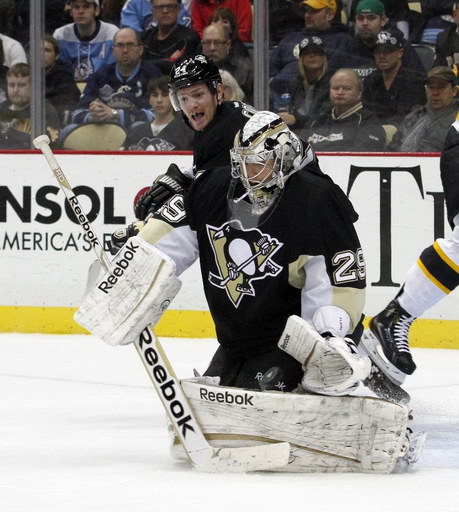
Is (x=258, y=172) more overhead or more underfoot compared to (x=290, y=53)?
more overhead

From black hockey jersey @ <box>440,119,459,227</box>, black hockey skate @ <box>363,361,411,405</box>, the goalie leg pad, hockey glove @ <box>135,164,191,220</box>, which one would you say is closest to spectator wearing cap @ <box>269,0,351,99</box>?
black hockey jersey @ <box>440,119,459,227</box>

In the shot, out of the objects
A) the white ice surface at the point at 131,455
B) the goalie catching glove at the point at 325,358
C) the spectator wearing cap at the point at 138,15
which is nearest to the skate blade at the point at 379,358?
the white ice surface at the point at 131,455

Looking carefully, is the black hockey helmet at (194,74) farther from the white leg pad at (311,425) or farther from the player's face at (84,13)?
the player's face at (84,13)

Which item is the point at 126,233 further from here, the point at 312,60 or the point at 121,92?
the point at 121,92

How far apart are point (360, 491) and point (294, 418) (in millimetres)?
278

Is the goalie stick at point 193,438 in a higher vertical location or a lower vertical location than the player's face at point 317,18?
higher

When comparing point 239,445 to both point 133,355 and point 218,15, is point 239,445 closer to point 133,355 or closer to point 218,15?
point 133,355

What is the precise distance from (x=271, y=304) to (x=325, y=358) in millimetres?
296

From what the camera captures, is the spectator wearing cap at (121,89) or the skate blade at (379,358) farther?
the spectator wearing cap at (121,89)

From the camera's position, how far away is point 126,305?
10.4 feet

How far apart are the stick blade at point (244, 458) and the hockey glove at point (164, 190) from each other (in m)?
1.23

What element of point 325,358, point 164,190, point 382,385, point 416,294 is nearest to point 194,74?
point 164,190

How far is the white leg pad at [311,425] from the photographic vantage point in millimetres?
3135

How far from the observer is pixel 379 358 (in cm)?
438
